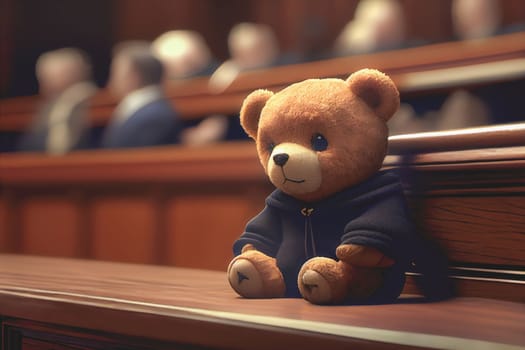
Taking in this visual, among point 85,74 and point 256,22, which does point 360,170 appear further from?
point 256,22

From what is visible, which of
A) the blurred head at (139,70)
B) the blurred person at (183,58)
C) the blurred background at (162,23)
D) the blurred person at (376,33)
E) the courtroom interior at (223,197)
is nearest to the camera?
the courtroom interior at (223,197)

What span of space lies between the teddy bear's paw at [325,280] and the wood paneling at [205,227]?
105 cm

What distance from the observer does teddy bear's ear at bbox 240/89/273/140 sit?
1.03 m

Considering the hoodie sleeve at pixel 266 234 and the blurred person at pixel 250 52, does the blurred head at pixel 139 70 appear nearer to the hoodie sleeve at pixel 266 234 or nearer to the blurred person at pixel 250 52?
the blurred person at pixel 250 52

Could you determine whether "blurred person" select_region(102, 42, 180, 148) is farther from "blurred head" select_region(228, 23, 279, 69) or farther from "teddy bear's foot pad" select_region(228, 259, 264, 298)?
"teddy bear's foot pad" select_region(228, 259, 264, 298)

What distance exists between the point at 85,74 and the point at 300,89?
183 inches

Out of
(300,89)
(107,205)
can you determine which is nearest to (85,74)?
(107,205)

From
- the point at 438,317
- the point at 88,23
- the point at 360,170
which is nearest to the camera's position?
the point at 438,317

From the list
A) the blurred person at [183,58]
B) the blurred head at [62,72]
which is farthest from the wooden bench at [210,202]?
the blurred person at [183,58]

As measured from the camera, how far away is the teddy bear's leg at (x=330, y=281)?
865 millimetres

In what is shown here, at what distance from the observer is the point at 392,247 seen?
0.88 metres

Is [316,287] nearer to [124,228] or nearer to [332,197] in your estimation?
[332,197]

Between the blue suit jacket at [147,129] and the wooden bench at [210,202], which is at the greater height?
the blue suit jacket at [147,129]

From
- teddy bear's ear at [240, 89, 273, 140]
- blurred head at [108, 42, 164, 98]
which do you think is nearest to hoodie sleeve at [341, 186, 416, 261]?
teddy bear's ear at [240, 89, 273, 140]
